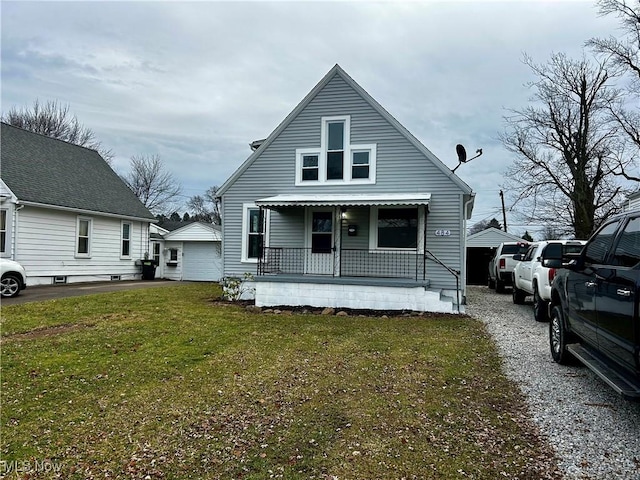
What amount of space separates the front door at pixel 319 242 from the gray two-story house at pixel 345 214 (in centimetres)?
3

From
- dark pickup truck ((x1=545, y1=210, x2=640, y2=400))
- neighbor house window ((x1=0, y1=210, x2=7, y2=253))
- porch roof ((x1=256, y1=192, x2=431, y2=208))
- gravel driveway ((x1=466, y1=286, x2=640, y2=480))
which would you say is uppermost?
porch roof ((x1=256, y1=192, x2=431, y2=208))

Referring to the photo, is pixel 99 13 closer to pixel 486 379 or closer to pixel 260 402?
pixel 260 402

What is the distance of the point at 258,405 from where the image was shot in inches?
172

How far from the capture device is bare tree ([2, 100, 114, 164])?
31031mm

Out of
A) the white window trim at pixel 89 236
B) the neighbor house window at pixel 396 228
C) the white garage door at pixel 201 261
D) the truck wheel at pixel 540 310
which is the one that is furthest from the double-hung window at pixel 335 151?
the white window trim at pixel 89 236

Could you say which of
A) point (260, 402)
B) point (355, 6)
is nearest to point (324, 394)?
point (260, 402)

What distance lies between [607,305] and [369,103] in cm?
1015

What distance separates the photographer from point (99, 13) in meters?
10.6

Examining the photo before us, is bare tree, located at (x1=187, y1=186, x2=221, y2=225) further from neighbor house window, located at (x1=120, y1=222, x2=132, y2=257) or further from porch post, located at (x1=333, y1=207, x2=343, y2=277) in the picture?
porch post, located at (x1=333, y1=207, x2=343, y2=277)

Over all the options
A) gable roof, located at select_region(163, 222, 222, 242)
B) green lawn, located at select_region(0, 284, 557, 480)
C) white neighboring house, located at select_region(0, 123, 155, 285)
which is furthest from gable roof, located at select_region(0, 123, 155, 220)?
green lawn, located at select_region(0, 284, 557, 480)

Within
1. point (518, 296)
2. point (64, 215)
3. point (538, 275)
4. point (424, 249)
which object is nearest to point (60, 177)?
point (64, 215)

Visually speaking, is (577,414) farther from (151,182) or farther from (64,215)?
(151,182)

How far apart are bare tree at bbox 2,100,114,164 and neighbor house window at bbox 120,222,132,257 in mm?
15824

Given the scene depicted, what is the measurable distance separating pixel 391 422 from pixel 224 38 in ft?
41.8
